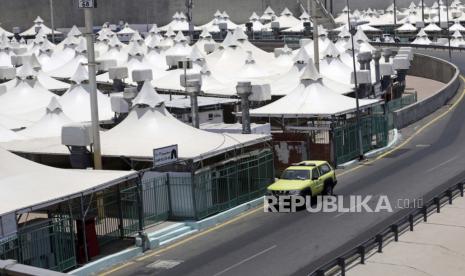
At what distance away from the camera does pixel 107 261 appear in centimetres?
2442

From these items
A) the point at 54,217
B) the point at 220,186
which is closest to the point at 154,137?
the point at 220,186

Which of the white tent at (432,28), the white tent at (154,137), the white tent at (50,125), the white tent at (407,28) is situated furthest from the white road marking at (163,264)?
the white tent at (407,28)

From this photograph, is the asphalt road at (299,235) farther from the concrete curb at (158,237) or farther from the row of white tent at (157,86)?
the row of white tent at (157,86)

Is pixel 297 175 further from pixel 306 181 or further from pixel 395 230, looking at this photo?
pixel 395 230

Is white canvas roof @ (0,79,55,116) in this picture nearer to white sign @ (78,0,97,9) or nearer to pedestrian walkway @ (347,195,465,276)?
white sign @ (78,0,97,9)

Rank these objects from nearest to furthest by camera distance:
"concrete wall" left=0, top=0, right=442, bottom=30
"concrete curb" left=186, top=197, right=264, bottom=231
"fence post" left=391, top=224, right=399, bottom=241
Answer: "fence post" left=391, top=224, right=399, bottom=241, "concrete curb" left=186, top=197, right=264, bottom=231, "concrete wall" left=0, top=0, right=442, bottom=30

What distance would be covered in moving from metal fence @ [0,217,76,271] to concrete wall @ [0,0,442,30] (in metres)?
79.8

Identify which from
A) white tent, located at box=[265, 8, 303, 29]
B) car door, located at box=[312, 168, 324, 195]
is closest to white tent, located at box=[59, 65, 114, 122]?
car door, located at box=[312, 168, 324, 195]

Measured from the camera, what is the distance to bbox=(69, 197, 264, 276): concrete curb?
23.9m

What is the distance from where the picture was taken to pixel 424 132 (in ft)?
156

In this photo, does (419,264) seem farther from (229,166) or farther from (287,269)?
(229,166)

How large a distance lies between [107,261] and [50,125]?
14.9m

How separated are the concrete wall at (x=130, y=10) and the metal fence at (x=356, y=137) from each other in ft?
211

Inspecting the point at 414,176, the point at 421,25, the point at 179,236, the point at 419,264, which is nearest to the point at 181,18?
the point at 421,25
